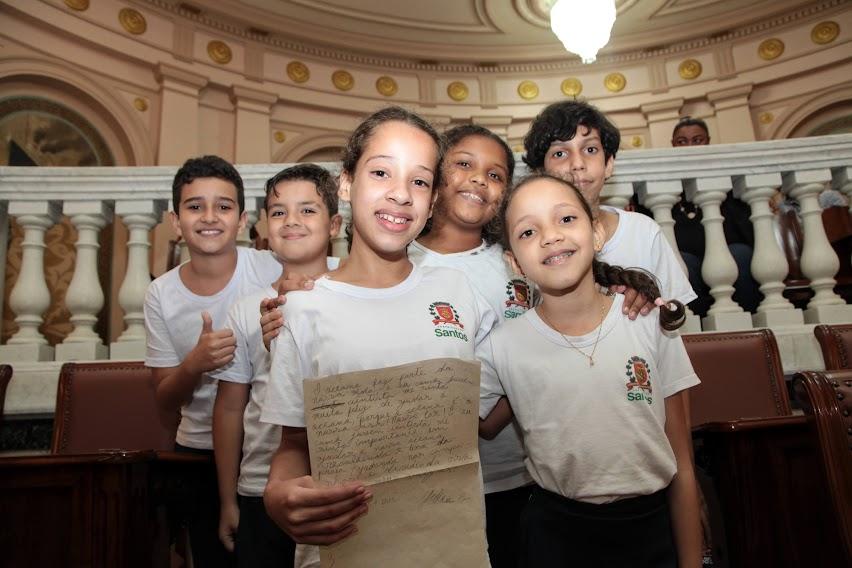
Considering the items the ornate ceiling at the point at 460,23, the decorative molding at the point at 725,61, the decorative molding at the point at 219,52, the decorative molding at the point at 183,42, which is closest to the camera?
the decorative molding at the point at 183,42

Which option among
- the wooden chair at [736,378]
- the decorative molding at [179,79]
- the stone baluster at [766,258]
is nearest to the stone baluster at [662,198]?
the stone baluster at [766,258]

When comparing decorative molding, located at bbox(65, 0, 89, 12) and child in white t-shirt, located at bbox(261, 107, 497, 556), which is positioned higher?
decorative molding, located at bbox(65, 0, 89, 12)

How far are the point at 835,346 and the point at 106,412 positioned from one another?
267 cm

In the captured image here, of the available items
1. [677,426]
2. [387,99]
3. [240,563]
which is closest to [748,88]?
[387,99]

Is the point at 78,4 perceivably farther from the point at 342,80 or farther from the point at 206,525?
the point at 206,525

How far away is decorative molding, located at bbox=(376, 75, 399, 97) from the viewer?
854 cm

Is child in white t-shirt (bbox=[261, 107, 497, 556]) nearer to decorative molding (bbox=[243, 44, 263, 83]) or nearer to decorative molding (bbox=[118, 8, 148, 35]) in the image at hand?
decorative molding (bbox=[118, 8, 148, 35])

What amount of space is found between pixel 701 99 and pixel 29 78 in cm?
814

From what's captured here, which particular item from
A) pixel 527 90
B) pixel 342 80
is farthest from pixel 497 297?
pixel 527 90

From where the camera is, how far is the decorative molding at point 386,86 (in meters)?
8.54

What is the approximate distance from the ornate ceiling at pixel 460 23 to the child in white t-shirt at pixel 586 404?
7261 mm

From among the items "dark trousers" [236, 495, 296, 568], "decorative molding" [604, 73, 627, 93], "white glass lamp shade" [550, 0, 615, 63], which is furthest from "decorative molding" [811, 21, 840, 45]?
"dark trousers" [236, 495, 296, 568]

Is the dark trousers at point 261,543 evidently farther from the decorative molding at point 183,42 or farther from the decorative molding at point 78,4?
the decorative molding at point 183,42

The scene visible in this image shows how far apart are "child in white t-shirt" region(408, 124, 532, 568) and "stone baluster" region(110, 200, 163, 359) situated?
1467 millimetres
